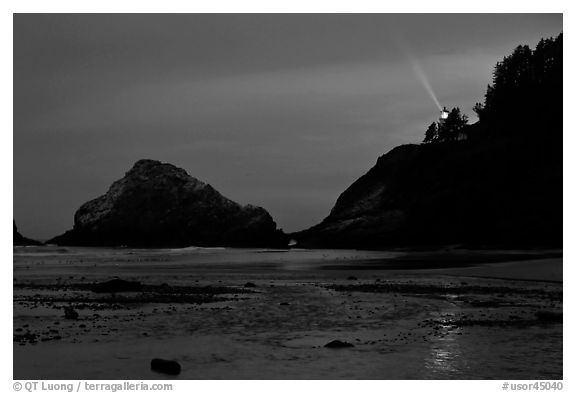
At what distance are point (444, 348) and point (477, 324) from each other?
557 cm

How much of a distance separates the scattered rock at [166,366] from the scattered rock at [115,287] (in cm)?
2221

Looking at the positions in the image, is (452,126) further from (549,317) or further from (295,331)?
(295,331)

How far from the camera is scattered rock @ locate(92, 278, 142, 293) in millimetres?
38350

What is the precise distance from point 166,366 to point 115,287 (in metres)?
22.9

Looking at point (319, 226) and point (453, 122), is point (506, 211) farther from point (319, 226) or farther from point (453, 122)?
point (453, 122)

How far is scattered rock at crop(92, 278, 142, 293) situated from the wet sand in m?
0.85

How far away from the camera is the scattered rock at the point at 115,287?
38350 millimetres

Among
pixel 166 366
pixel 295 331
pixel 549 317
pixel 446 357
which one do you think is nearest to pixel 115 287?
pixel 295 331

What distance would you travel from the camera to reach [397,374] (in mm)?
16734

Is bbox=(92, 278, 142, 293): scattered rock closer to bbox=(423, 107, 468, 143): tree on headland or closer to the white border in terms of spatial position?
the white border

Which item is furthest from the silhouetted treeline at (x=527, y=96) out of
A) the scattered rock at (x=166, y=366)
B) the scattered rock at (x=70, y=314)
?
the scattered rock at (x=166, y=366)

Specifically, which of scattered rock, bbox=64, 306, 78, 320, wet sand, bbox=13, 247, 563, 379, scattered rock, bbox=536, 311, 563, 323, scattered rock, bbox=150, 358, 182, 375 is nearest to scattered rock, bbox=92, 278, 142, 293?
wet sand, bbox=13, 247, 563, 379
